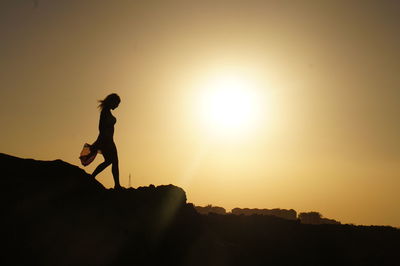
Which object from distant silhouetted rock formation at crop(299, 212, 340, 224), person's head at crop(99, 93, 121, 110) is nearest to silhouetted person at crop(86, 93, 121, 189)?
person's head at crop(99, 93, 121, 110)

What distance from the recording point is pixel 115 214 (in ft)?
32.0

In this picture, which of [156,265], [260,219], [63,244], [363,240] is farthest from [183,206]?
[363,240]

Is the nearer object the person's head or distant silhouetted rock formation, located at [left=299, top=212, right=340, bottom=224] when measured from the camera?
the person's head

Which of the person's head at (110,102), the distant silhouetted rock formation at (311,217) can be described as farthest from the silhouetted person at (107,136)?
the distant silhouetted rock formation at (311,217)

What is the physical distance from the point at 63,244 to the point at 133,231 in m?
1.61

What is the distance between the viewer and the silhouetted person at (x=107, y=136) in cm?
1057

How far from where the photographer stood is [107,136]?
10641 millimetres

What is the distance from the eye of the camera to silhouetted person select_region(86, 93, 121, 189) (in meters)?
10.6

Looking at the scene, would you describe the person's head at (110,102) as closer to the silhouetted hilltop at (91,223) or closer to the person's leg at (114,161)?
the person's leg at (114,161)

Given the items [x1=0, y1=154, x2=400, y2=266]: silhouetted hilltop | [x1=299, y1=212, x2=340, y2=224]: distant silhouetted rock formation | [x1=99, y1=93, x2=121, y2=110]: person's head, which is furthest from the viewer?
[x1=299, y1=212, x2=340, y2=224]: distant silhouetted rock formation

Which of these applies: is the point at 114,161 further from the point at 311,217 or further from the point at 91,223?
the point at 311,217

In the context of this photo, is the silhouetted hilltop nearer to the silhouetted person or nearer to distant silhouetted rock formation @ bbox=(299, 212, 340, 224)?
the silhouetted person

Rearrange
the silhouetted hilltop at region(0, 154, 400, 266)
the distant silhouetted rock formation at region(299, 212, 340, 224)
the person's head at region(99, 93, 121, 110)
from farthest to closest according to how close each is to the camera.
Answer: the distant silhouetted rock formation at region(299, 212, 340, 224) → the person's head at region(99, 93, 121, 110) → the silhouetted hilltop at region(0, 154, 400, 266)

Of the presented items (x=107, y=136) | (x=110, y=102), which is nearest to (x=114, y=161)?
(x=107, y=136)
